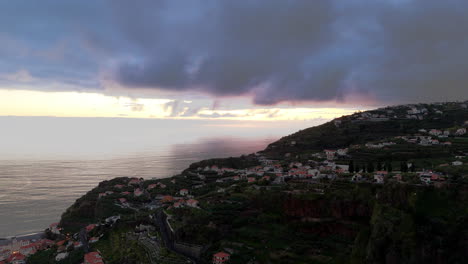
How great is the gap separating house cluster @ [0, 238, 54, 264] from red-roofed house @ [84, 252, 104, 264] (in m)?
9.29

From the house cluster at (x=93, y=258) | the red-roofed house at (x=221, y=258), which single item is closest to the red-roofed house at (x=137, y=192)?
the house cluster at (x=93, y=258)

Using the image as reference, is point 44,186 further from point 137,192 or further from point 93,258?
point 93,258

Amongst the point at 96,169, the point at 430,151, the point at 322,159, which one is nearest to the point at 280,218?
the point at 322,159

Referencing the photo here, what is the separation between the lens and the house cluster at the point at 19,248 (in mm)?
32312

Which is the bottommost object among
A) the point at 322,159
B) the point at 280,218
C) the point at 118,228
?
the point at 118,228

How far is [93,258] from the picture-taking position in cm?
2838

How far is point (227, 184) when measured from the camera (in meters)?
47.4

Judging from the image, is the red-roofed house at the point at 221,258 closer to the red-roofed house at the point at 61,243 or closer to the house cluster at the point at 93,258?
the house cluster at the point at 93,258

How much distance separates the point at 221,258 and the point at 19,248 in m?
26.4

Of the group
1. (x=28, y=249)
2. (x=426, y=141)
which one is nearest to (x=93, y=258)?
(x=28, y=249)

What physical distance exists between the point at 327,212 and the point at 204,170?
38.1 metres

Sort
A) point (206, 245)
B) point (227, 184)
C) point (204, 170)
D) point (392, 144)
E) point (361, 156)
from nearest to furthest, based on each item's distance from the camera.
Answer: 1. point (206, 245)
2. point (227, 184)
3. point (361, 156)
4. point (392, 144)
5. point (204, 170)

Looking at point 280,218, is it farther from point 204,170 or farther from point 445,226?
point 204,170

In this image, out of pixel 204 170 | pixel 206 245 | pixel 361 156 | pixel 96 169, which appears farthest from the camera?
pixel 96 169
